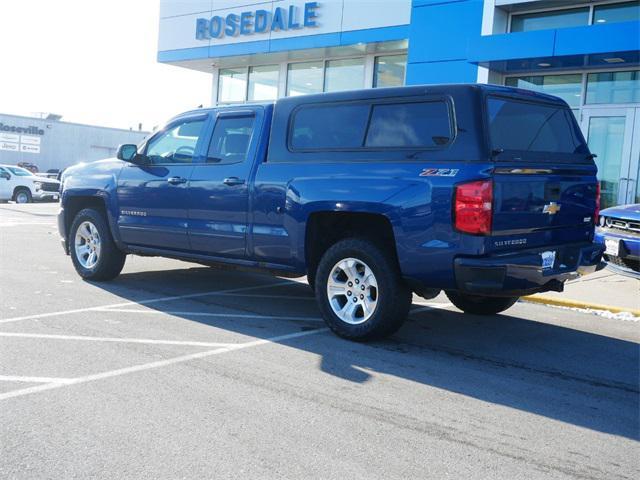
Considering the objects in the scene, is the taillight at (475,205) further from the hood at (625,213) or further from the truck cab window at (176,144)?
the hood at (625,213)

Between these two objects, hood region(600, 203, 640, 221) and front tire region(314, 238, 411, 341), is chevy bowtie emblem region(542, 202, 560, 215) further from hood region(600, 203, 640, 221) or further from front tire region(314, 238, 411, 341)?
hood region(600, 203, 640, 221)

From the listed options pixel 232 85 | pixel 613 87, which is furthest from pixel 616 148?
pixel 232 85

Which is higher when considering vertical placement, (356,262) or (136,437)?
(356,262)

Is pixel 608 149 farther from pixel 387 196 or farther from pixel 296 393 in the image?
pixel 296 393

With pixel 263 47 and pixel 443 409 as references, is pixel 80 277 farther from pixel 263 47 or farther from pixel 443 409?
pixel 263 47

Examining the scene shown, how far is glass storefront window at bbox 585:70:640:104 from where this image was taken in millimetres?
12953

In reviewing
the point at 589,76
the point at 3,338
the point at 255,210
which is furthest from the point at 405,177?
the point at 589,76

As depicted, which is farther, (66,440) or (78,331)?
(78,331)

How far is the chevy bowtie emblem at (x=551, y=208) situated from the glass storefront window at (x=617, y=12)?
880 cm

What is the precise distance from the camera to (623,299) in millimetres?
8539

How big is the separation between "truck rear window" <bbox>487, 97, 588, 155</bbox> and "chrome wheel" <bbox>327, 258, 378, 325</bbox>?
4.94ft

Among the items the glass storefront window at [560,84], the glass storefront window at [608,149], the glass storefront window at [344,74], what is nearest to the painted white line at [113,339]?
the glass storefront window at [608,149]

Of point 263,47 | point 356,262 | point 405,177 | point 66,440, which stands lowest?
point 66,440

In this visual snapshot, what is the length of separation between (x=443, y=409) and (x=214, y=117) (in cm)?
418
